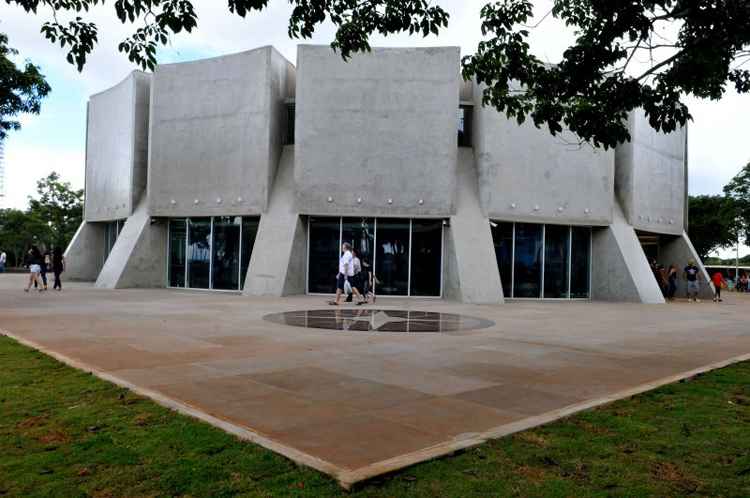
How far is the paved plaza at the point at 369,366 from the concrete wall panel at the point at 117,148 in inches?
457

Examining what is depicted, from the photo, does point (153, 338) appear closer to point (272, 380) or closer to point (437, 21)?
point (272, 380)

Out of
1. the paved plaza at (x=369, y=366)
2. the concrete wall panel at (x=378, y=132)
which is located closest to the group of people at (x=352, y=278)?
the concrete wall panel at (x=378, y=132)

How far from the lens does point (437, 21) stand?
768 cm

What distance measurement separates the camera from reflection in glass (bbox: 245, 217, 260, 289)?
75.3ft

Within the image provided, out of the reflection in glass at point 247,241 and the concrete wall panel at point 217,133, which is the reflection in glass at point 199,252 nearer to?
the concrete wall panel at point 217,133

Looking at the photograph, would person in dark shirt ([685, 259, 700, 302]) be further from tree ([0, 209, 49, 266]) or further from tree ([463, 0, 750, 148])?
tree ([0, 209, 49, 266])

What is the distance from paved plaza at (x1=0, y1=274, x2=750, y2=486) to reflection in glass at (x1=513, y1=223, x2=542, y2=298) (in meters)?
7.53

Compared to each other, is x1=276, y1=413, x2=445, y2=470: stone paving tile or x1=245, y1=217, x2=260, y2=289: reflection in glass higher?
x1=245, y1=217, x2=260, y2=289: reflection in glass

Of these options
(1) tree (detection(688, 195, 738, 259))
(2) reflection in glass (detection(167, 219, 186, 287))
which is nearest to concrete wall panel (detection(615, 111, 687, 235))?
(2) reflection in glass (detection(167, 219, 186, 287))

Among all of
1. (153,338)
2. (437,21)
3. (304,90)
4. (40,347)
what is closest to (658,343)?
(437,21)

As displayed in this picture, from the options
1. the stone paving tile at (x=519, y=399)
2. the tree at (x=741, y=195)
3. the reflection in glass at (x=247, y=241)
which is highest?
the tree at (x=741, y=195)

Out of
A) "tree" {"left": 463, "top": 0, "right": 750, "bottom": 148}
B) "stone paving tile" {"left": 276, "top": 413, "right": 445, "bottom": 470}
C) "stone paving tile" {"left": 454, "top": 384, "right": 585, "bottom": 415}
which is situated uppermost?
"tree" {"left": 463, "top": 0, "right": 750, "bottom": 148}

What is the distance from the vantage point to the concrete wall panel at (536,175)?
22.0 meters

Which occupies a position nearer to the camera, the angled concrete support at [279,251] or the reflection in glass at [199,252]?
the angled concrete support at [279,251]
